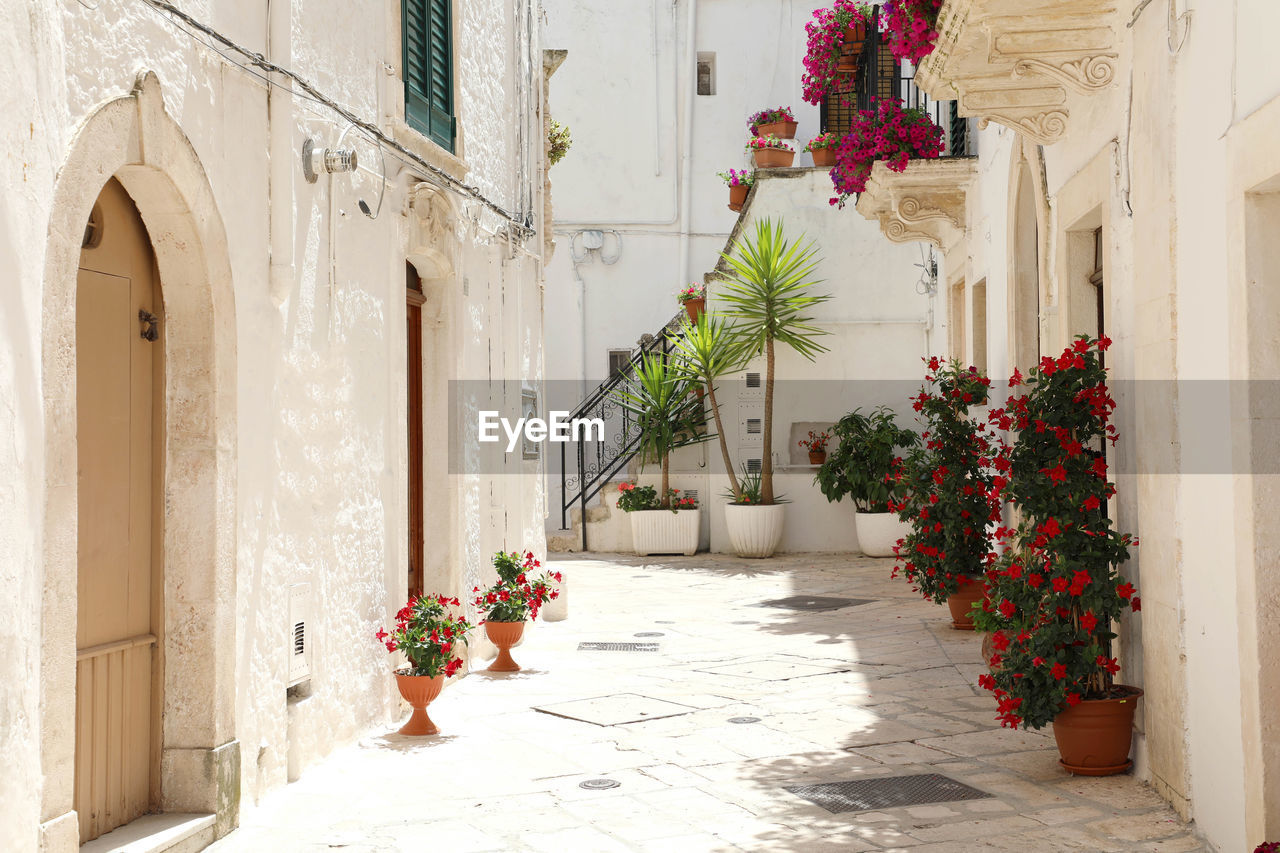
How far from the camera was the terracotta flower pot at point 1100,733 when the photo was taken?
201 inches

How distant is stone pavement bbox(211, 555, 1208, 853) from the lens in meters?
4.53

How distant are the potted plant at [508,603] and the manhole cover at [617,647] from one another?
55 cm

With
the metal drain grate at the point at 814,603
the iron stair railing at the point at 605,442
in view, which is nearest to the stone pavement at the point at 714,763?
the metal drain grate at the point at 814,603

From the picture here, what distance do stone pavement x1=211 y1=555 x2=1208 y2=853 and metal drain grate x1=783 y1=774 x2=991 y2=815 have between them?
0.23ft

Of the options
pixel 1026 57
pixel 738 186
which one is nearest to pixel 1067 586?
pixel 1026 57

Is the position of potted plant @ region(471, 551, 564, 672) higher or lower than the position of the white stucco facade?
lower

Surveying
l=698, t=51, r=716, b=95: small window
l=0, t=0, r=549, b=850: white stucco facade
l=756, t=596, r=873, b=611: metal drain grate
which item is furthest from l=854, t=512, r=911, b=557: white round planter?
l=698, t=51, r=716, b=95: small window

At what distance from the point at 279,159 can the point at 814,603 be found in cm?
681

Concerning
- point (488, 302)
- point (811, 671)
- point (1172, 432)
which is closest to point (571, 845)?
point (1172, 432)

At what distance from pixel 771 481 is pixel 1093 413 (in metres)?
8.91

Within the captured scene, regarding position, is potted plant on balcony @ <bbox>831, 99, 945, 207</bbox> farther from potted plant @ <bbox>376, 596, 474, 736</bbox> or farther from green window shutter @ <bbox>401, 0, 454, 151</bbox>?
potted plant @ <bbox>376, 596, 474, 736</bbox>

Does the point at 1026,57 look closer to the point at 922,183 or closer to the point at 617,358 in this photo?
the point at 922,183

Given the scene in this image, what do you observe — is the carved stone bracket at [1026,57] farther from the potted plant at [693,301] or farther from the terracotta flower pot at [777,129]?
the terracotta flower pot at [777,129]

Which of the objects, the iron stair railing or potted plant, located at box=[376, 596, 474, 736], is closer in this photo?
potted plant, located at box=[376, 596, 474, 736]
